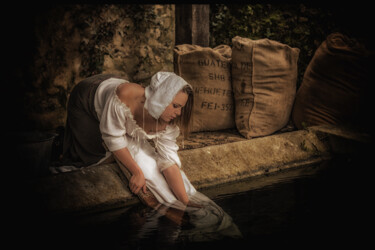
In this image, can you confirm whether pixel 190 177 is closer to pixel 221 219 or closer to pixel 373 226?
pixel 221 219

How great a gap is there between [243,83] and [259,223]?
162cm

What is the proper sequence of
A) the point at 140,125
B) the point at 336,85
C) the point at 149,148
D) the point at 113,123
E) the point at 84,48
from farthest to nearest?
the point at 336,85 < the point at 84,48 < the point at 149,148 < the point at 140,125 < the point at 113,123

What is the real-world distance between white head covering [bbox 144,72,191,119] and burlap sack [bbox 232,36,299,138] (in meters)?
1.32

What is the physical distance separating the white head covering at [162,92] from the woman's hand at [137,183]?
39 centimetres

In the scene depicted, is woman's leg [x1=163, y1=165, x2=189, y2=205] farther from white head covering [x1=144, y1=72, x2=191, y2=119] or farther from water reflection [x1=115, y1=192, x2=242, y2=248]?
white head covering [x1=144, y1=72, x2=191, y2=119]

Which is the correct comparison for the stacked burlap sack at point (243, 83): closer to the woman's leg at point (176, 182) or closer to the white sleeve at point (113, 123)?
the woman's leg at point (176, 182)

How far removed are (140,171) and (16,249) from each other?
753 millimetres

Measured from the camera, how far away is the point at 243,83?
3.00 m

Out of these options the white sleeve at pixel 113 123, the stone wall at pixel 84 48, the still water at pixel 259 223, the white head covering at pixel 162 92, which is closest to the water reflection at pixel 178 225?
the still water at pixel 259 223

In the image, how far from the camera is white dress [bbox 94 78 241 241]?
176 centimetres

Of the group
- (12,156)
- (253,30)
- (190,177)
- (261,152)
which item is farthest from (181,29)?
(12,156)

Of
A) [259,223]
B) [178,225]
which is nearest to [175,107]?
[178,225]

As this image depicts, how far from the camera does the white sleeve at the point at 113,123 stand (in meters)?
1.86

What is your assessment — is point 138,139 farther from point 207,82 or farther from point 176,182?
point 207,82
